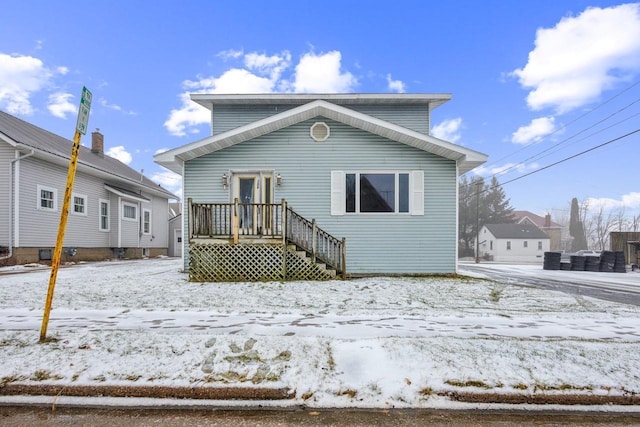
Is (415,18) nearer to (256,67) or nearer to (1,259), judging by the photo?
(256,67)

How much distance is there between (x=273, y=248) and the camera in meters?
9.04

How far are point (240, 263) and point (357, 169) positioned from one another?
4.52 meters

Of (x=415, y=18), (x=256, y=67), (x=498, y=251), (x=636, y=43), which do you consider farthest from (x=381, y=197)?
(x=498, y=251)

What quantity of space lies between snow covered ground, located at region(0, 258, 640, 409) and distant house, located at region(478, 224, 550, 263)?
41.6 metres

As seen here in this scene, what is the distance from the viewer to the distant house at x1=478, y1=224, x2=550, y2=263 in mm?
43719

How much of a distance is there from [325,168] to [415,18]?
8.93 metres

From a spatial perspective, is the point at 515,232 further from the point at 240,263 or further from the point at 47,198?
the point at 47,198

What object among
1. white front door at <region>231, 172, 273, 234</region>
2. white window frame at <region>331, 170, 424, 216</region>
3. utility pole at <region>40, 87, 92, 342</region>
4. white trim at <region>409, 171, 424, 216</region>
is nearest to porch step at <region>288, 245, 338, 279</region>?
white window frame at <region>331, 170, 424, 216</region>

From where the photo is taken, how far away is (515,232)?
44.2 m

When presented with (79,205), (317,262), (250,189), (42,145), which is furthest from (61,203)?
(317,262)

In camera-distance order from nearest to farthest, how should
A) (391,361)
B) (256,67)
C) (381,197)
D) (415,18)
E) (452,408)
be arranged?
(452,408) < (391,361) < (381,197) < (415,18) < (256,67)

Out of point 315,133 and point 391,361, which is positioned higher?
point 315,133

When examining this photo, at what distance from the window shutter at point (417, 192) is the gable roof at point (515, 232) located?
129 ft

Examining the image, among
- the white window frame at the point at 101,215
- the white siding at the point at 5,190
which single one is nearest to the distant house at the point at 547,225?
the white window frame at the point at 101,215
